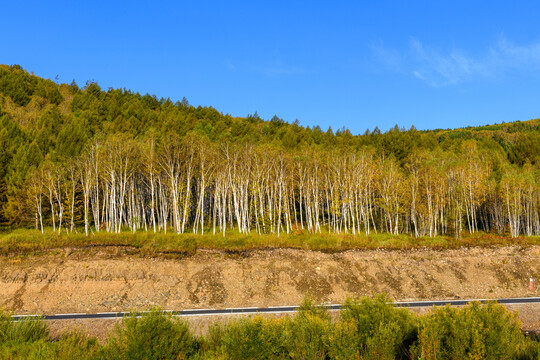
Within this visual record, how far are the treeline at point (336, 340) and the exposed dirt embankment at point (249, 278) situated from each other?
14730 mm

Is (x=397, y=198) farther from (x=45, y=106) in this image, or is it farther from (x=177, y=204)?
(x=45, y=106)

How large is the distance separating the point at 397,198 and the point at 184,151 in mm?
29453

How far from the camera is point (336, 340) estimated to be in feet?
31.7

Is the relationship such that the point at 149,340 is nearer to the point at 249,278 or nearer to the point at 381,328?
the point at 381,328

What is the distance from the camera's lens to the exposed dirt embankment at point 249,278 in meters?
25.4

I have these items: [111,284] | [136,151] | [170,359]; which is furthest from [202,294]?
[136,151]

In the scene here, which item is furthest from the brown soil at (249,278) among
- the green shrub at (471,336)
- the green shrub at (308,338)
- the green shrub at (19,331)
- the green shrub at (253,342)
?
the green shrub at (471,336)

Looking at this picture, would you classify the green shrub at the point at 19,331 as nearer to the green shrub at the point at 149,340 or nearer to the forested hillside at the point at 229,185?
the green shrub at the point at 149,340

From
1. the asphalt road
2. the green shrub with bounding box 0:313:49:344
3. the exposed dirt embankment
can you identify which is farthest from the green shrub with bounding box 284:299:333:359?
the exposed dirt embankment

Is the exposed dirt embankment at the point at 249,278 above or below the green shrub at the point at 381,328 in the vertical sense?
below

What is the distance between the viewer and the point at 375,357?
371 inches

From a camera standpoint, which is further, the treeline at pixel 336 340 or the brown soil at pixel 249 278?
the brown soil at pixel 249 278

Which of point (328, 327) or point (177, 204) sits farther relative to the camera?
point (177, 204)

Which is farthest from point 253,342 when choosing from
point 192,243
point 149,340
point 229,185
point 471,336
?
point 229,185
